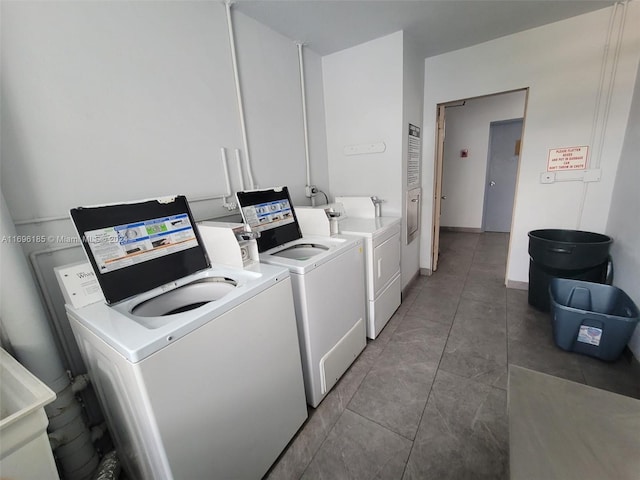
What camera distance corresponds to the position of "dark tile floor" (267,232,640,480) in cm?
127

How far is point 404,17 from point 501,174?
3.87 metres

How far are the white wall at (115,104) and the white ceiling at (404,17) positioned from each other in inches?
10.0

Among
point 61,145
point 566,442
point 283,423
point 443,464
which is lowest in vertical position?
point 443,464

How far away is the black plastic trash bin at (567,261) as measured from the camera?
2039 mm

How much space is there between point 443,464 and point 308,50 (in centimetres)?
320

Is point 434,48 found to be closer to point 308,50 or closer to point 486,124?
point 308,50

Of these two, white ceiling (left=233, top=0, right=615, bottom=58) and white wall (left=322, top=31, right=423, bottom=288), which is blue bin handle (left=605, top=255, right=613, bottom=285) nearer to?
white wall (left=322, top=31, right=423, bottom=288)

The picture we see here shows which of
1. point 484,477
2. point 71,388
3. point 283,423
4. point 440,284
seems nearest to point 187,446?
point 283,423

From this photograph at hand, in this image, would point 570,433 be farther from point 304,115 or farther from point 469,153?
point 469,153

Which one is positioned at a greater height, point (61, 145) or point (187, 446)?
point (61, 145)

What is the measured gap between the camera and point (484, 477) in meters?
1.19

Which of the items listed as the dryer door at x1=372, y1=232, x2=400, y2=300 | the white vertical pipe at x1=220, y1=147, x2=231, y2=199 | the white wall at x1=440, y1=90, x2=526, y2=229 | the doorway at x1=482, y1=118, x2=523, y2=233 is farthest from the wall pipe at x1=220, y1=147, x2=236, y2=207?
the doorway at x1=482, y1=118, x2=523, y2=233

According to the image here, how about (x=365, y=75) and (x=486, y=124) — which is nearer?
(x=365, y=75)

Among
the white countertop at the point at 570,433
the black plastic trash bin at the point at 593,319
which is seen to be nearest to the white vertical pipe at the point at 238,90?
the white countertop at the point at 570,433
